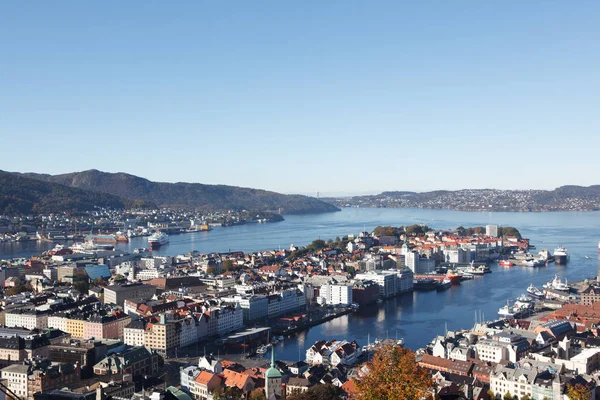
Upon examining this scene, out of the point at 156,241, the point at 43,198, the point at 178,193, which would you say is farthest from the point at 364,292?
the point at 178,193

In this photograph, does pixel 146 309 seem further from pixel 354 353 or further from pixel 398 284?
pixel 398 284

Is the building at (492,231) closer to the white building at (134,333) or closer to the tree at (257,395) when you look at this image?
the white building at (134,333)

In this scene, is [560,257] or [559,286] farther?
[560,257]

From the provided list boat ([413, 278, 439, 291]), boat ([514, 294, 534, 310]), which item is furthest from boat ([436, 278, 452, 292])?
boat ([514, 294, 534, 310])

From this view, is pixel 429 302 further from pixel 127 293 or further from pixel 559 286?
pixel 127 293

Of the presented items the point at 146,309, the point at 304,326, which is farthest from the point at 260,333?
the point at 146,309

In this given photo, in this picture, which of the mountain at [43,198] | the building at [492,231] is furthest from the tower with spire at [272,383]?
the mountain at [43,198]
